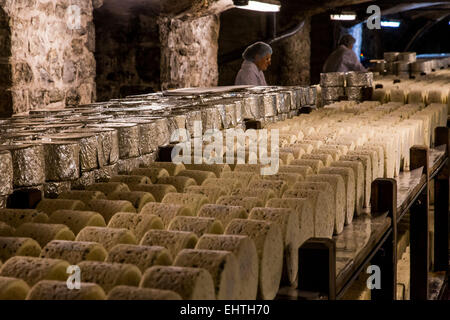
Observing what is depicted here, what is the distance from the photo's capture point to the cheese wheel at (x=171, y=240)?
1322 mm

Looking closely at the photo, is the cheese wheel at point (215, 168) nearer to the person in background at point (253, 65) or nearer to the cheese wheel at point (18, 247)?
the cheese wheel at point (18, 247)

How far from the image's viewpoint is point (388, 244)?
2.24 metres

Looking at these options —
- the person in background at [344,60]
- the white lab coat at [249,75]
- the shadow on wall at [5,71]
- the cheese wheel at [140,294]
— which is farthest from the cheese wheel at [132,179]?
the person in background at [344,60]

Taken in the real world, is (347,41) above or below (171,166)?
above

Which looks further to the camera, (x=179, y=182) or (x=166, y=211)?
(x=179, y=182)

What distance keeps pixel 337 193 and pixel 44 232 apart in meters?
0.84

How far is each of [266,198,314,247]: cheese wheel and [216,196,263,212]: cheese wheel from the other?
4 cm

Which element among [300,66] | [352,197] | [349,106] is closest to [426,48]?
[300,66]

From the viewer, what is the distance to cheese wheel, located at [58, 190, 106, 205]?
1690 mm

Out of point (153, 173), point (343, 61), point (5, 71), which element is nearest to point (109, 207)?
point (153, 173)

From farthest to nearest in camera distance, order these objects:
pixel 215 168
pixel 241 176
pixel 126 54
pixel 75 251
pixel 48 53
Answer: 1. pixel 126 54
2. pixel 48 53
3. pixel 215 168
4. pixel 241 176
5. pixel 75 251

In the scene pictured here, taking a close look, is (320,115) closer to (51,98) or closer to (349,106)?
A: (349,106)

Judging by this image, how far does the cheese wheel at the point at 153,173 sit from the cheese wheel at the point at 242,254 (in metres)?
0.67

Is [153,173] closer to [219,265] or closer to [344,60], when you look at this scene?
[219,265]
